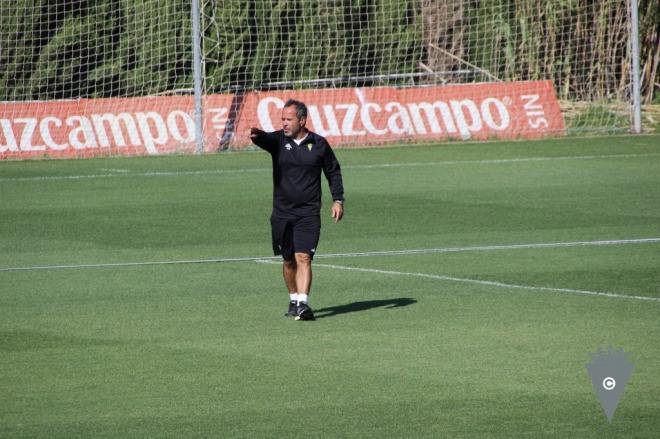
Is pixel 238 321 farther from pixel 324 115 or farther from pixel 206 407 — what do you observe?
pixel 324 115

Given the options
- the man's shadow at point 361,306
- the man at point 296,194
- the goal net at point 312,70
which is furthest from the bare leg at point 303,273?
the goal net at point 312,70

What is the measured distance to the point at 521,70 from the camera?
110 feet

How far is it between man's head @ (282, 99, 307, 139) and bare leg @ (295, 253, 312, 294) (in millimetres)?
967

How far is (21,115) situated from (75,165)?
1.92m

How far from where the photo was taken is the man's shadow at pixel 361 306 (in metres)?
11.1

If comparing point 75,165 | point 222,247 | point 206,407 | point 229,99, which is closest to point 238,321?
point 206,407

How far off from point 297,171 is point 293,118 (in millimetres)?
466

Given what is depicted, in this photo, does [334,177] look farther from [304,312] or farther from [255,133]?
[304,312]

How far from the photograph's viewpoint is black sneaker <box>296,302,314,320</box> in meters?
10.7

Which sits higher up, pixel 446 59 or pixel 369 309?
pixel 446 59

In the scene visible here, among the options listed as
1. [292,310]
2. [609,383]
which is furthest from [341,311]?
[609,383]

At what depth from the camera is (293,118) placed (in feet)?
35.6

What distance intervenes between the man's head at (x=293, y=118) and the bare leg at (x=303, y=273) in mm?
967

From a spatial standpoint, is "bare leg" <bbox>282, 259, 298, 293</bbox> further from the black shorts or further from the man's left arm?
the man's left arm
